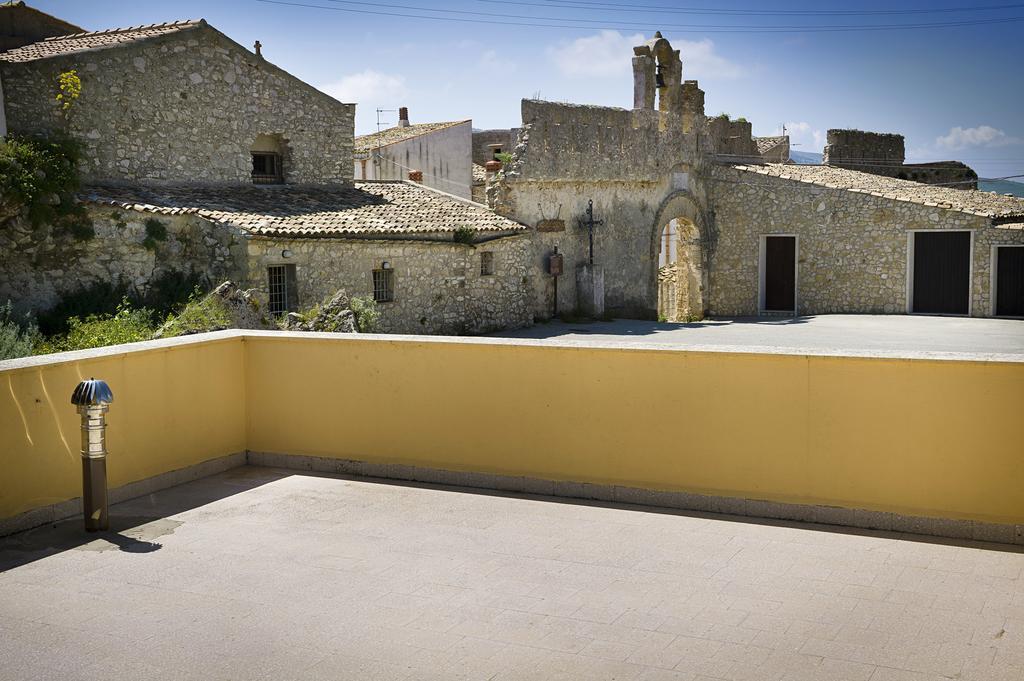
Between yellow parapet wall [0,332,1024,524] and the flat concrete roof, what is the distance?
35.7 feet

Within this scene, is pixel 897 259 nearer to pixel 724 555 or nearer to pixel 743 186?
pixel 743 186

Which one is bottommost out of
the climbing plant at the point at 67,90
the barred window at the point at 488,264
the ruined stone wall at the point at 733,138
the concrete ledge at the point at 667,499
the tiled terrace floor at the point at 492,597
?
the tiled terrace floor at the point at 492,597

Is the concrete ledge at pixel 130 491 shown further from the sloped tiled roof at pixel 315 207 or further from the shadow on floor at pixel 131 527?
the sloped tiled roof at pixel 315 207

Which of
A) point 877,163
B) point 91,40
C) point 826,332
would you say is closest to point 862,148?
point 877,163

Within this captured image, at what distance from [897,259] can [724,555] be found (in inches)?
904

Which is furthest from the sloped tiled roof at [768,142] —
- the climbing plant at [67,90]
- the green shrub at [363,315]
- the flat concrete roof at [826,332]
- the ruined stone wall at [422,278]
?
the climbing plant at [67,90]

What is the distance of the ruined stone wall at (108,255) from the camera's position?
17.3m

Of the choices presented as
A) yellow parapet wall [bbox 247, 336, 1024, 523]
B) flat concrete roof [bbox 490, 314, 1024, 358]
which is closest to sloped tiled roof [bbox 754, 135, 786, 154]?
flat concrete roof [bbox 490, 314, 1024, 358]

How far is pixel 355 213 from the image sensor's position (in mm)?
22172

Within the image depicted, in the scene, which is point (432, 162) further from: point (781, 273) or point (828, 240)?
point (828, 240)

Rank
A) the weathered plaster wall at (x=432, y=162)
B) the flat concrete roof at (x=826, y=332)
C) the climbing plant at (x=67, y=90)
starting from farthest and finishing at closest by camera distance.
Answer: the weathered plaster wall at (x=432, y=162) < the flat concrete roof at (x=826, y=332) < the climbing plant at (x=67, y=90)

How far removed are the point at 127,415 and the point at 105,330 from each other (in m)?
8.40

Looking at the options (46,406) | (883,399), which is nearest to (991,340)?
(883,399)

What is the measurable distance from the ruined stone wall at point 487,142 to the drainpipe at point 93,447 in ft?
100.0
